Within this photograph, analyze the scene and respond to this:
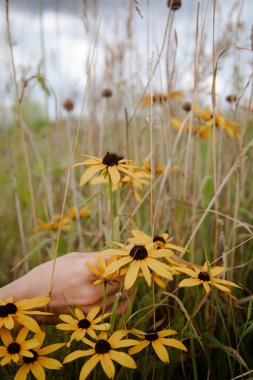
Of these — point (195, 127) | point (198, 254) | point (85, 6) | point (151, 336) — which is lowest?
point (198, 254)

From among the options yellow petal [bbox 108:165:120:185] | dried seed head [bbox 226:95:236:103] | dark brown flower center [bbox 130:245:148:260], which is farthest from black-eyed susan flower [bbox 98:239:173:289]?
dried seed head [bbox 226:95:236:103]

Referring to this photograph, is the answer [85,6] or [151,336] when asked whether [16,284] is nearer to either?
[151,336]

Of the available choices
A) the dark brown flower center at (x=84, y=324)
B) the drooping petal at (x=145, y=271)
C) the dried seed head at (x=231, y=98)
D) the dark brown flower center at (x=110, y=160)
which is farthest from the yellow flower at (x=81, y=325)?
the dried seed head at (x=231, y=98)

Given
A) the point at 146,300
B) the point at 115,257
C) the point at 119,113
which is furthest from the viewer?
the point at 119,113

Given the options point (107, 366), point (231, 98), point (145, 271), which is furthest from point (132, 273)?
point (231, 98)

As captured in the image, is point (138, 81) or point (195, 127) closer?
point (195, 127)

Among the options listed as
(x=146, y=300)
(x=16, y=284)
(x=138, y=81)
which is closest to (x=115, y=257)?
(x=16, y=284)

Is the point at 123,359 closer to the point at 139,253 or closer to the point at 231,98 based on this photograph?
the point at 139,253
